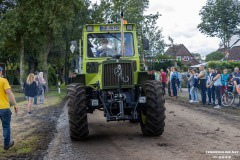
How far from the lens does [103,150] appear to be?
27.4ft

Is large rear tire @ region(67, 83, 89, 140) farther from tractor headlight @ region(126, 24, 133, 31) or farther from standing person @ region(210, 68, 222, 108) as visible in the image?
standing person @ region(210, 68, 222, 108)

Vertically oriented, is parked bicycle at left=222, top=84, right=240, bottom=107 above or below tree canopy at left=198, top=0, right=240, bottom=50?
below

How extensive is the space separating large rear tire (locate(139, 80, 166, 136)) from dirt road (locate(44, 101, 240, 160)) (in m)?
0.25

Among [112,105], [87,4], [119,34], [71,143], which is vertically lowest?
[71,143]

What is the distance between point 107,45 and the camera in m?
11.0

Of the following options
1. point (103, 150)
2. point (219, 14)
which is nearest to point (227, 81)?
point (103, 150)

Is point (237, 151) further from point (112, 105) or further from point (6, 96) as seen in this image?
point (6, 96)

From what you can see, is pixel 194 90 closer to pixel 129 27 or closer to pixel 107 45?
pixel 129 27

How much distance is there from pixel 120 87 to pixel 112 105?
0.50 metres

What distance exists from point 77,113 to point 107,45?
102 inches

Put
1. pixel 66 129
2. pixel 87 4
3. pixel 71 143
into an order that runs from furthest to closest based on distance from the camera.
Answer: pixel 87 4, pixel 66 129, pixel 71 143

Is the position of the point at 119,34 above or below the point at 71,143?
above

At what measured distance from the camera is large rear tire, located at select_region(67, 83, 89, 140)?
9.28 meters

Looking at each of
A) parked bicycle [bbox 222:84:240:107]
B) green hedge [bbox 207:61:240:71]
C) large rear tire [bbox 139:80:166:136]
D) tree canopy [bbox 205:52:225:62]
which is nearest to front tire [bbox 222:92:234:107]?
parked bicycle [bbox 222:84:240:107]
